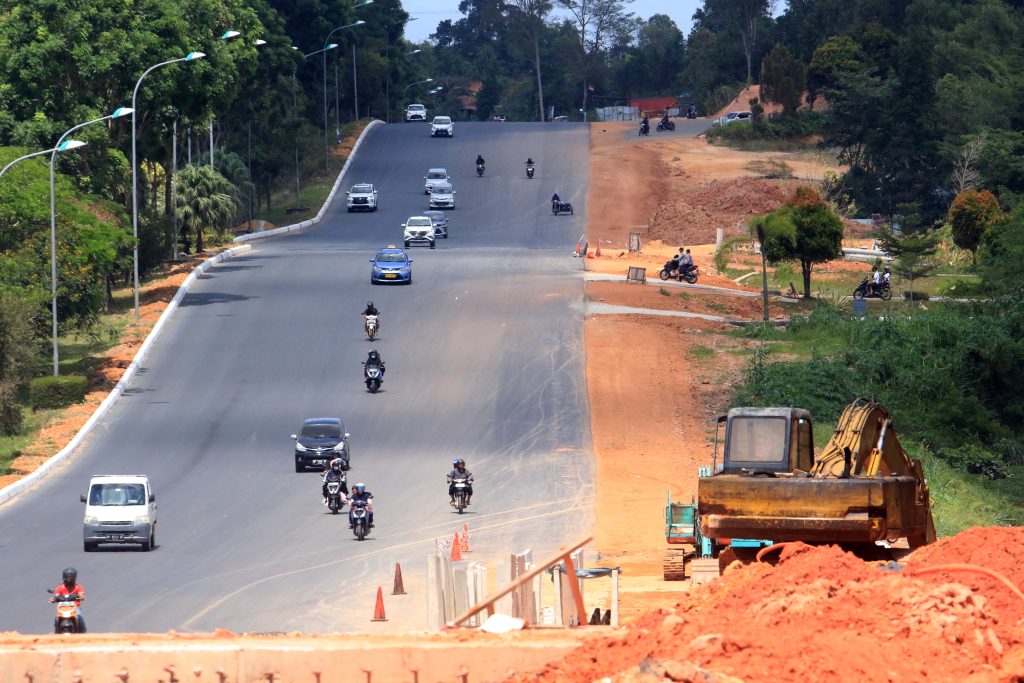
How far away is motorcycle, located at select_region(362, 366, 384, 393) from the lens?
45750 millimetres

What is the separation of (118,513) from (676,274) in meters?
37.8

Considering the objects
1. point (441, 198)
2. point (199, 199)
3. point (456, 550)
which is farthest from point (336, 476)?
point (441, 198)

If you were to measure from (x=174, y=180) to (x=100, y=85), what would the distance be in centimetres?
1079

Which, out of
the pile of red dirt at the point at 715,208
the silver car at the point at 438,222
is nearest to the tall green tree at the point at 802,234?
the pile of red dirt at the point at 715,208

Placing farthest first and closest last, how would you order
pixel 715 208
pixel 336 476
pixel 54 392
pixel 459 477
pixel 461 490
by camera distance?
pixel 715 208
pixel 54 392
pixel 459 477
pixel 461 490
pixel 336 476

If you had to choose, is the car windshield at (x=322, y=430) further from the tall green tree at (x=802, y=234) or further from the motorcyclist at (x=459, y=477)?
the tall green tree at (x=802, y=234)

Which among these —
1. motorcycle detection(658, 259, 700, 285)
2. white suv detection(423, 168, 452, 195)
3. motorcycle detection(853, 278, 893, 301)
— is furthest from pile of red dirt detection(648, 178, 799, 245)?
motorcycle detection(853, 278, 893, 301)

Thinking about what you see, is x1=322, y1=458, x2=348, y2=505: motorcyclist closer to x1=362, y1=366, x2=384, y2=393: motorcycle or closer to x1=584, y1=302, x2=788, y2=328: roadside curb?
x1=362, y1=366, x2=384, y2=393: motorcycle

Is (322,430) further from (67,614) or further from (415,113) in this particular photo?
(415,113)

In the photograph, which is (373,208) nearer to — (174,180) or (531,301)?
(174,180)

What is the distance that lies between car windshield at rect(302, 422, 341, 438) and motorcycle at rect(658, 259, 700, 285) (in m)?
27.7

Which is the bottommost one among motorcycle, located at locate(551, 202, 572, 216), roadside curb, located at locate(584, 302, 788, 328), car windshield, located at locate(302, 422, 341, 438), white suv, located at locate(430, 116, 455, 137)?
car windshield, located at locate(302, 422, 341, 438)

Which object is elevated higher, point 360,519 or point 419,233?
point 419,233

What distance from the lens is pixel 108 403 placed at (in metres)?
44.5
